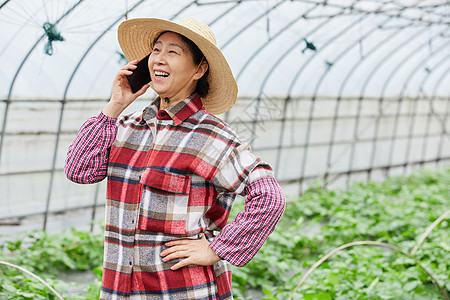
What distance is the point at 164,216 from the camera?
1.54 metres

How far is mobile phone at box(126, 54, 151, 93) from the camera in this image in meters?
1.73

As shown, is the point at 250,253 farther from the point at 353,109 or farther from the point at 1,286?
the point at 353,109

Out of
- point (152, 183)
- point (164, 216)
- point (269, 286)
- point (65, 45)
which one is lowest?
point (269, 286)

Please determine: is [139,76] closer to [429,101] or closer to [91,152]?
[91,152]

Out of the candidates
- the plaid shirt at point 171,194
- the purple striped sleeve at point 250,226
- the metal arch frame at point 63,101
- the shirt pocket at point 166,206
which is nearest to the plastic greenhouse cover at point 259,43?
the metal arch frame at point 63,101

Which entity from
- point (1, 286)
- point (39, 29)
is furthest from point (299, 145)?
point (1, 286)

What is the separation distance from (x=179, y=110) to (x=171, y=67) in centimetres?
15

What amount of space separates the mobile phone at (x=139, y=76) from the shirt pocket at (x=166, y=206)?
37cm

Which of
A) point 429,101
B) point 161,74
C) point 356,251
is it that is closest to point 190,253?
point 161,74

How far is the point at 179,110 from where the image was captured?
5.31ft

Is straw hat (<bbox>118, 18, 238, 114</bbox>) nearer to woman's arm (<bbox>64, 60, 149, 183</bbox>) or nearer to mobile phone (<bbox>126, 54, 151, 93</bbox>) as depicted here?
mobile phone (<bbox>126, 54, 151, 93</bbox>)

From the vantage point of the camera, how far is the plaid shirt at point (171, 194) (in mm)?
1542

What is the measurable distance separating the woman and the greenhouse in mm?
1158

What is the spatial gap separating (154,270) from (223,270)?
0.25 meters
